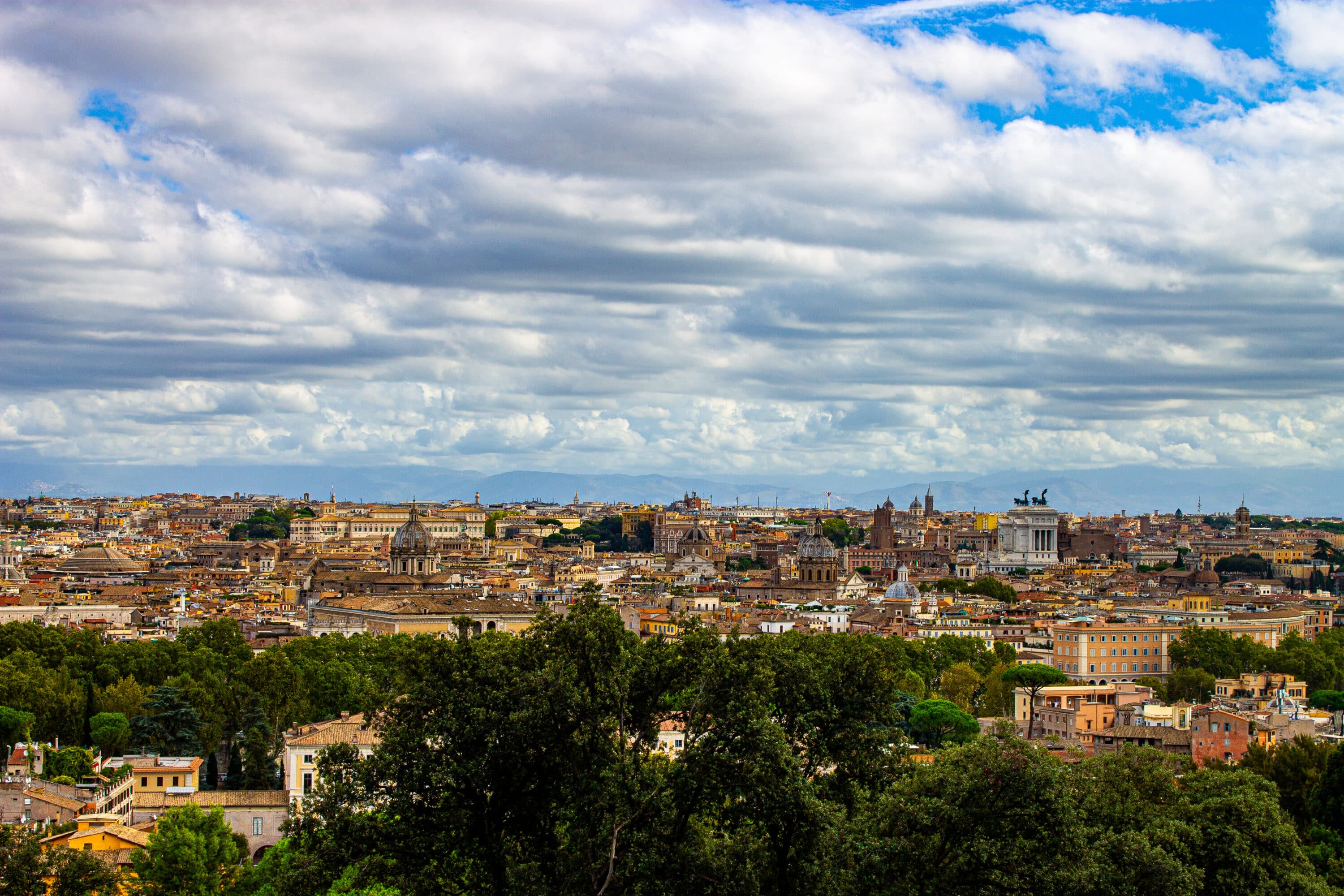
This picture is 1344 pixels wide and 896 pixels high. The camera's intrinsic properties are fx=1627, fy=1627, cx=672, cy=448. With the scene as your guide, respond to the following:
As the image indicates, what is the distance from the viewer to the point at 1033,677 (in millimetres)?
69250

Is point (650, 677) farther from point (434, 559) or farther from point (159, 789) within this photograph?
point (434, 559)

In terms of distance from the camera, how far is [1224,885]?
25328mm

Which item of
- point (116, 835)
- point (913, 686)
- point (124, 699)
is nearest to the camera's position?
point (116, 835)

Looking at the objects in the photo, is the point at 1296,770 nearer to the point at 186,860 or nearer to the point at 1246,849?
the point at 1246,849

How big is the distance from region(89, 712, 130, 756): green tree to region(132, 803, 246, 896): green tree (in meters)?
19.5

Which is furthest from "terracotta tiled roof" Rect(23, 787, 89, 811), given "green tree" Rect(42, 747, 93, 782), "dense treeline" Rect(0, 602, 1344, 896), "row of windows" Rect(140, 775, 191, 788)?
"dense treeline" Rect(0, 602, 1344, 896)

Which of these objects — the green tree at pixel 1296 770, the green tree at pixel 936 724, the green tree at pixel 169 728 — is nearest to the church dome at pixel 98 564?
the green tree at pixel 169 728

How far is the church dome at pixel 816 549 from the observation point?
126250mm

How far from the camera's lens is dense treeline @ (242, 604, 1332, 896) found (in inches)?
927

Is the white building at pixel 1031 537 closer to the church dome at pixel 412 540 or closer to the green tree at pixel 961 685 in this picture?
the church dome at pixel 412 540

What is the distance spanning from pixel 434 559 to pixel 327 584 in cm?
1560

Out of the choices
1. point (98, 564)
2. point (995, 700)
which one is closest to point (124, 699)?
point (995, 700)

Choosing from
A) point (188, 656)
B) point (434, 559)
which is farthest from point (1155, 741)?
point (434, 559)

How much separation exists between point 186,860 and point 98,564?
101 m
